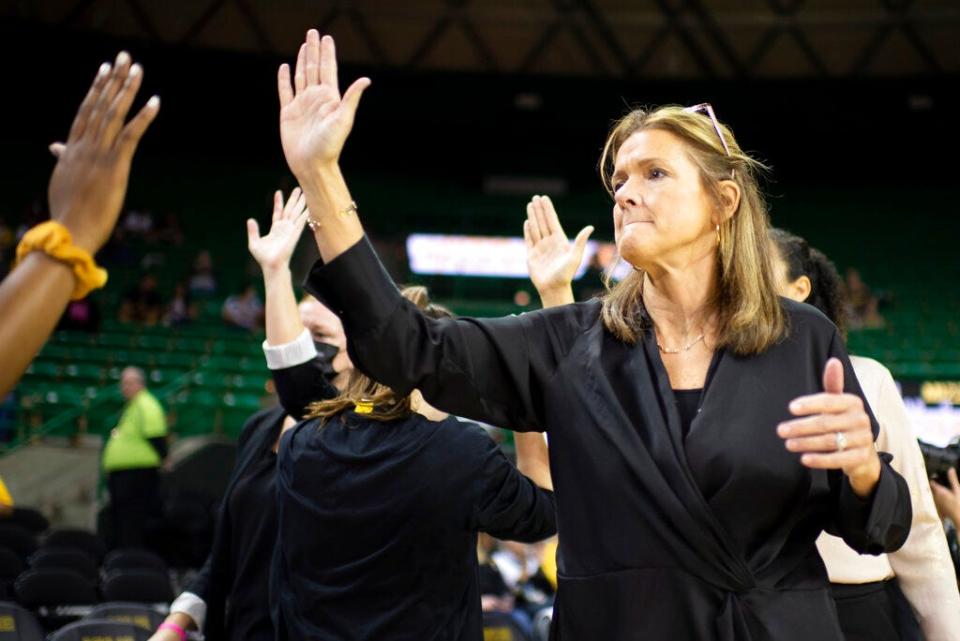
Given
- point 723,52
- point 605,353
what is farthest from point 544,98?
point 605,353

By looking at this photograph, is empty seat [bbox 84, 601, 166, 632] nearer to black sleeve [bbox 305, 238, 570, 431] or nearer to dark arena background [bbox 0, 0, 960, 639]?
black sleeve [bbox 305, 238, 570, 431]

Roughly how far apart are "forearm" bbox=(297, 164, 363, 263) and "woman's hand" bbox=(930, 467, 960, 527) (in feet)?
5.54

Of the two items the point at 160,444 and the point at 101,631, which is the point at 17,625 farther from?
the point at 160,444

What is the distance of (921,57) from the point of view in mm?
17219

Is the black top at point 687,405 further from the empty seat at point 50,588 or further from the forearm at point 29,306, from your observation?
the empty seat at point 50,588

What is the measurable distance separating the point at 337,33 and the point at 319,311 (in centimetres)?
1441

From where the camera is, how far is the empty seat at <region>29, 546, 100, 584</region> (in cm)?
608

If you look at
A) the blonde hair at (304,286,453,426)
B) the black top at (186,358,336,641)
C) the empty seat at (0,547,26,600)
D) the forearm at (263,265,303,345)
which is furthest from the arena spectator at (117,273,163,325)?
the blonde hair at (304,286,453,426)

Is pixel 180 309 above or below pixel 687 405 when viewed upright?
above

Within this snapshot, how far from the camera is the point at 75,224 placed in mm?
1612

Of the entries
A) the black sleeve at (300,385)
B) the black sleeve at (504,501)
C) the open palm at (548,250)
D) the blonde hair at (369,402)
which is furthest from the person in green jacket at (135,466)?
the open palm at (548,250)

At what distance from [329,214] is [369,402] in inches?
42.2

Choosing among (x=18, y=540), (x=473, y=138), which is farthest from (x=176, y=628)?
(x=473, y=138)

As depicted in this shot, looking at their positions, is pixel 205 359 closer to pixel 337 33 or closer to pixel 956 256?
pixel 337 33
